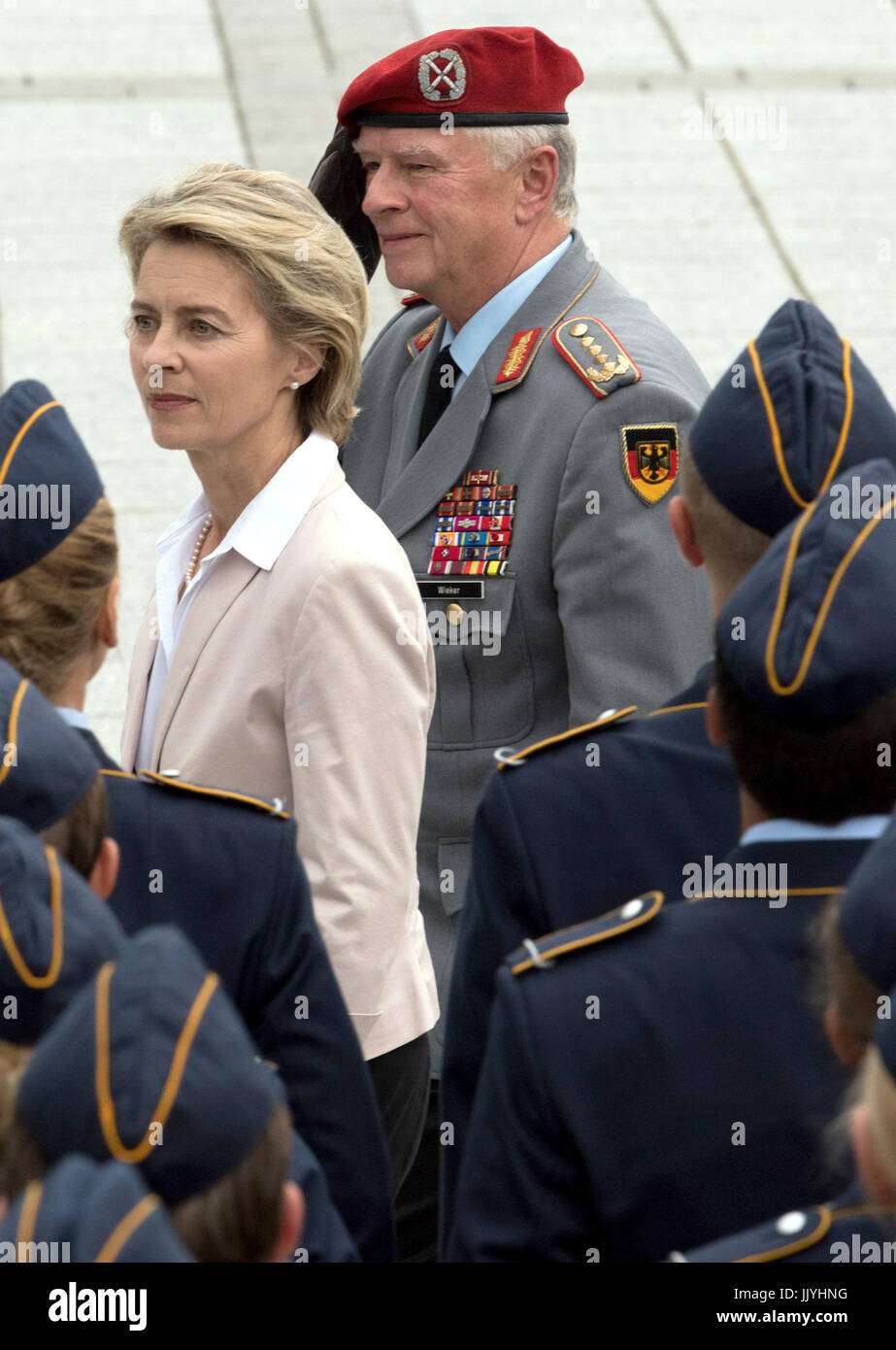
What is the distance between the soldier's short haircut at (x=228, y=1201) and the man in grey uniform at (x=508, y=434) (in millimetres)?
1371

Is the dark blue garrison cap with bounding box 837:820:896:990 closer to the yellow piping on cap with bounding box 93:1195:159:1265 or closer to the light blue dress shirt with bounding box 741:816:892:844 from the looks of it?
the light blue dress shirt with bounding box 741:816:892:844

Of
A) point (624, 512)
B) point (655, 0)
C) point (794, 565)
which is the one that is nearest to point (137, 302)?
point (624, 512)

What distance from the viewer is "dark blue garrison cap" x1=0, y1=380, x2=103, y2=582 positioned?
2.15 m

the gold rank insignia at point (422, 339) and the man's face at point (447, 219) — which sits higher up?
the man's face at point (447, 219)

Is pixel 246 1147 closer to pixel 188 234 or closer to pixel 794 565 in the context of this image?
pixel 794 565

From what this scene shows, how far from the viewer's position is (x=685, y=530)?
7.36 ft

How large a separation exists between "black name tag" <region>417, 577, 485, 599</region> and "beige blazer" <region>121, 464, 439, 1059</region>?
312mm

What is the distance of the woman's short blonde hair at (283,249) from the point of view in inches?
99.9

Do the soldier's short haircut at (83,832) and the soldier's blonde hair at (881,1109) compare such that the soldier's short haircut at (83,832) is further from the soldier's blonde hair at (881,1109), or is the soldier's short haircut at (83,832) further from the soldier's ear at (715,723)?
the soldier's blonde hair at (881,1109)

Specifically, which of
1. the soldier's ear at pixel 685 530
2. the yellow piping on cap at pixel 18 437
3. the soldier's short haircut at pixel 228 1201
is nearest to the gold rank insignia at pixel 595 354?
the soldier's ear at pixel 685 530

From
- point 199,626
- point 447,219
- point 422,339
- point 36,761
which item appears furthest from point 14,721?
point 422,339

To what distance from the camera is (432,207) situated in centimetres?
296

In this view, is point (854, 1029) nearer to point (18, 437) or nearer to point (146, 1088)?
point (146, 1088)
